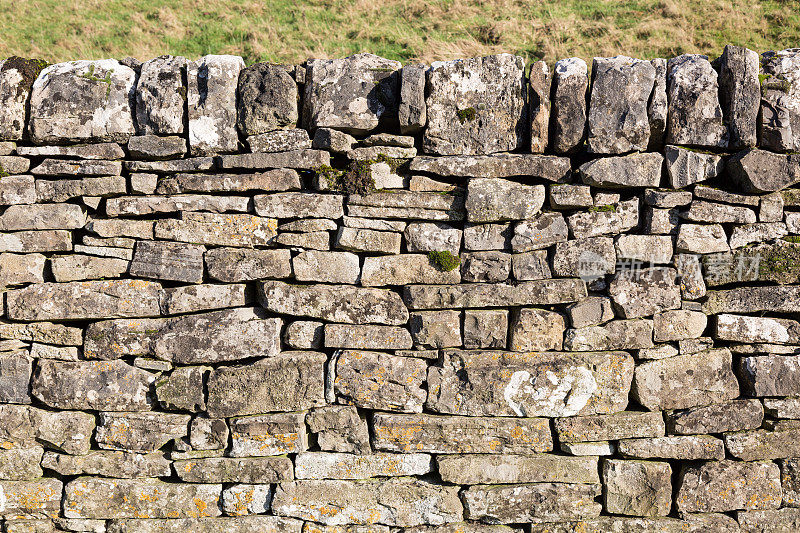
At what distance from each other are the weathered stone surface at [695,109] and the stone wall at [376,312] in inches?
4.0

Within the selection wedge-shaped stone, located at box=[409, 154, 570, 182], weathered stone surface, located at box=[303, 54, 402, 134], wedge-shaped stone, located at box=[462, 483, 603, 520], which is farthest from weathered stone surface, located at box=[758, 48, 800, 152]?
wedge-shaped stone, located at box=[462, 483, 603, 520]

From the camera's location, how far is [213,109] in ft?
12.1

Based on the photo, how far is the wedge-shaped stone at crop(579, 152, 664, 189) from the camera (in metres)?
3.57

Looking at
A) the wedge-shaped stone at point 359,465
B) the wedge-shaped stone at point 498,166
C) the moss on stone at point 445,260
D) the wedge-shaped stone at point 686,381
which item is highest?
the wedge-shaped stone at point 498,166

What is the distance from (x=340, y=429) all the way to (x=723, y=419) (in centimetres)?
257

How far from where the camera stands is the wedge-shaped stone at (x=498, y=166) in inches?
143

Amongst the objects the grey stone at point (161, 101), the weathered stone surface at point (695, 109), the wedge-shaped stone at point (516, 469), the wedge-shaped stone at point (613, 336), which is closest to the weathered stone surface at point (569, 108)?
the weathered stone surface at point (695, 109)

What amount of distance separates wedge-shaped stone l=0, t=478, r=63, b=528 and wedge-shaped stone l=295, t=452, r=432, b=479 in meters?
1.69

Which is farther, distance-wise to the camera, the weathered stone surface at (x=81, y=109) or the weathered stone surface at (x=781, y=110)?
the weathered stone surface at (x=81, y=109)

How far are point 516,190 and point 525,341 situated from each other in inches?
39.7

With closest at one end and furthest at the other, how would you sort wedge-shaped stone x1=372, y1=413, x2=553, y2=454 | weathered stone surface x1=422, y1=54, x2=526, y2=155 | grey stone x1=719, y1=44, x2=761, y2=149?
grey stone x1=719, y1=44, x2=761, y2=149 < weathered stone surface x1=422, y1=54, x2=526, y2=155 < wedge-shaped stone x1=372, y1=413, x2=553, y2=454

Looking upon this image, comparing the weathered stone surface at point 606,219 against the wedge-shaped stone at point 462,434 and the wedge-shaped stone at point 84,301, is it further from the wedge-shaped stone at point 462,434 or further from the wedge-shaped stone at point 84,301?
the wedge-shaped stone at point 84,301

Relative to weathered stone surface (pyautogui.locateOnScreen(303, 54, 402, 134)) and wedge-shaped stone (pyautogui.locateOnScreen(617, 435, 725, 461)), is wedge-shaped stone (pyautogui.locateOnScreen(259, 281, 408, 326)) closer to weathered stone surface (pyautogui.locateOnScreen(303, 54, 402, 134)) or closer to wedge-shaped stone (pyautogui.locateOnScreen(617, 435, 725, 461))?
weathered stone surface (pyautogui.locateOnScreen(303, 54, 402, 134))

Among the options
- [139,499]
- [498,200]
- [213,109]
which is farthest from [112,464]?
[498,200]
